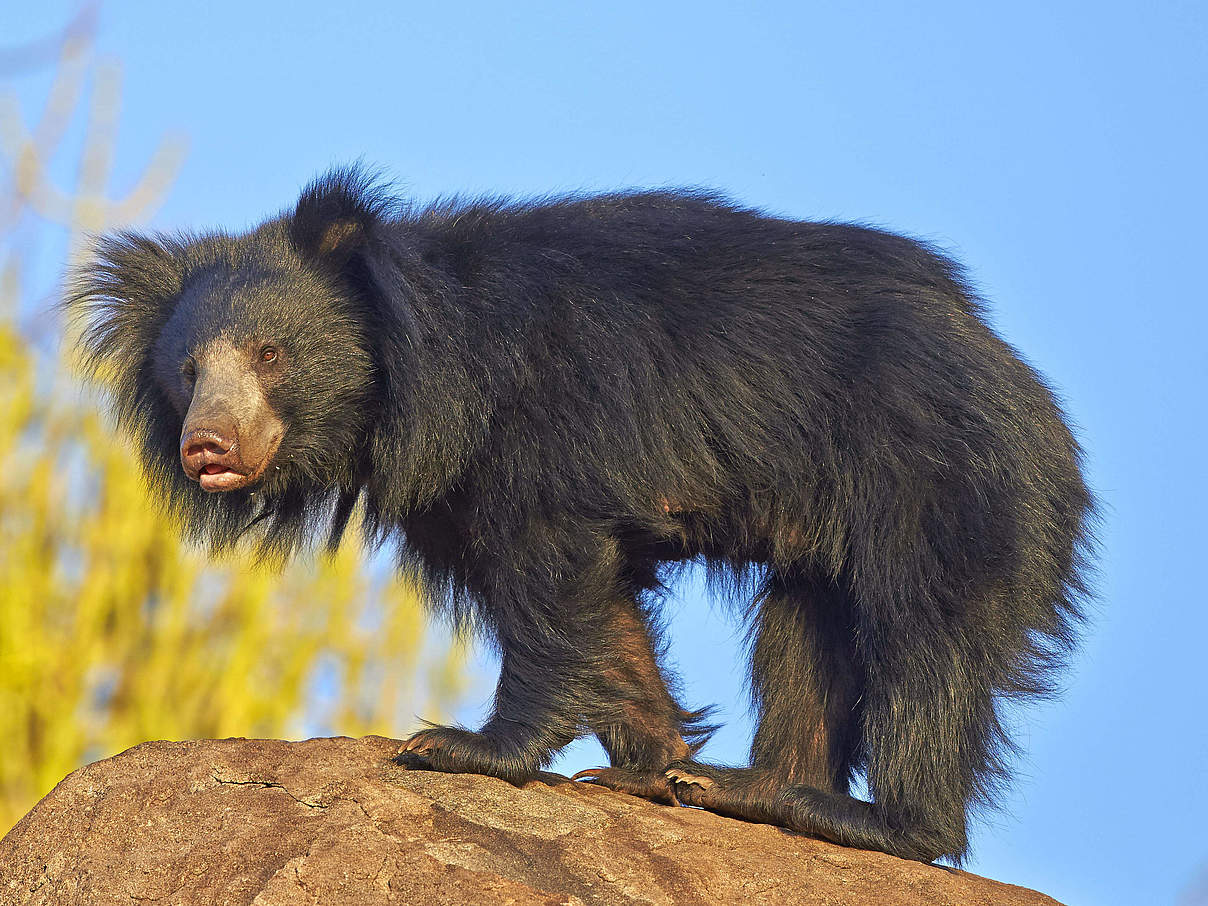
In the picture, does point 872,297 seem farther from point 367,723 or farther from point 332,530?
point 367,723

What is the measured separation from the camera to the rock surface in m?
4.25

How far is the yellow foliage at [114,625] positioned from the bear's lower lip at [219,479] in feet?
21.2

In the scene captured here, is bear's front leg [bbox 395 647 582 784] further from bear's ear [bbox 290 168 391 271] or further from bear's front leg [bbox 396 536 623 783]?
bear's ear [bbox 290 168 391 271]

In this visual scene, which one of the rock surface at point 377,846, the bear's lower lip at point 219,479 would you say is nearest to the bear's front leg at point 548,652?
the rock surface at point 377,846

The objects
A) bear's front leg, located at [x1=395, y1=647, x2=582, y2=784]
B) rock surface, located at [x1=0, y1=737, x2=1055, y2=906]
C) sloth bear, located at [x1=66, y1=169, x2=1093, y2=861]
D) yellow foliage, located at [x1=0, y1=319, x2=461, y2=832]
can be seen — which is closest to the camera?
rock surface, located at [x1=0, y1=737, x2=1055, y2=906]

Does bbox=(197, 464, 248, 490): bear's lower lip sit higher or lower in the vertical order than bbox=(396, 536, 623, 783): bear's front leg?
higher

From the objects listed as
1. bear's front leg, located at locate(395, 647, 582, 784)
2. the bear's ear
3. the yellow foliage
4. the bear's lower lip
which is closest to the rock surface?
bear's front leg, located at locate(395, 647, 582, 784)

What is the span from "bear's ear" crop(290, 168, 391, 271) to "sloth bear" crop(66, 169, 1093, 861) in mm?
14

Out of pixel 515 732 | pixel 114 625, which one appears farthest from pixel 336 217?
pixel 114 625

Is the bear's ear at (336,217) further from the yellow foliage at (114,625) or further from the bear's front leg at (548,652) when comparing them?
the yellow foliage at (114,625)

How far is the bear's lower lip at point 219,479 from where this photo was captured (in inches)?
204

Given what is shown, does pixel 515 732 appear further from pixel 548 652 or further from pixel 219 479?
pixel 219 479

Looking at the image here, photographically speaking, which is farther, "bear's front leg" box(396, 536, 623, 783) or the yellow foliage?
the yellow foliage

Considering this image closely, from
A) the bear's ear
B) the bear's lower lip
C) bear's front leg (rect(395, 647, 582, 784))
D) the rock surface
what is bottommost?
the rock surface
